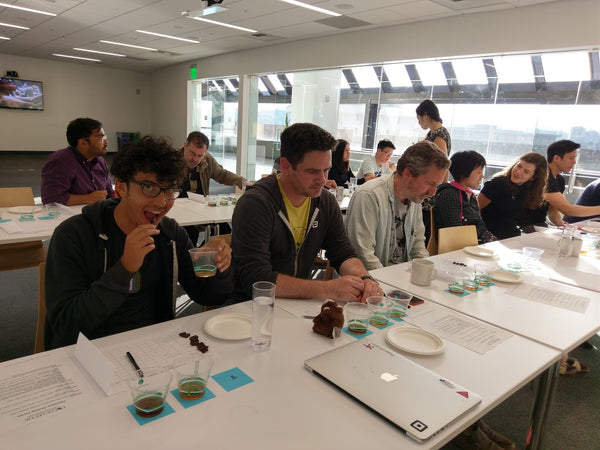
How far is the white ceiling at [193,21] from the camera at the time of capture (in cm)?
547

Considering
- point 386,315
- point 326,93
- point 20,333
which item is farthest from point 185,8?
point 386,315

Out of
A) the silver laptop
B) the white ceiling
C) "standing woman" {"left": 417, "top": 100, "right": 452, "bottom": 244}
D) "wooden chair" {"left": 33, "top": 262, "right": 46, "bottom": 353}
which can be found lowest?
"wooden chair" {"left": 33, "top": 262, "right": 46, "bottom": 353}

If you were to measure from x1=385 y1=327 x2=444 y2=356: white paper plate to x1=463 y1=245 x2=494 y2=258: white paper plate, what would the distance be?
4.58 ft

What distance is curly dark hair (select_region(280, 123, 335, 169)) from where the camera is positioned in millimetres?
1894

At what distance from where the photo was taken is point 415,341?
4.65 ft

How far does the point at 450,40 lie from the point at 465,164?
348 cm

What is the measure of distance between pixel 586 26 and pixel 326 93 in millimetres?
4558

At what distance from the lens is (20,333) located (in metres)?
2.86

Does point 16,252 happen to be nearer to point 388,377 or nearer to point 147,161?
point 147,161

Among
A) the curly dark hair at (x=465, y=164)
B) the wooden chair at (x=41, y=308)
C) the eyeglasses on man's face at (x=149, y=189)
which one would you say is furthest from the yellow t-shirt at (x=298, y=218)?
the curly dark hair at (x=465, y=164)

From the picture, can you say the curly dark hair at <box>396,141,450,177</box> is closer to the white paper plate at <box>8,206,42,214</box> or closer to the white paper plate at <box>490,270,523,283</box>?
the white paper plate at <box>490,270,523,283</box>

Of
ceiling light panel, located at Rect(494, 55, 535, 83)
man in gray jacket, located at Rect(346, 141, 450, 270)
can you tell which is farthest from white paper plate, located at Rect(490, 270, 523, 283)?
ceiling light panel, located at Rect(494, 55, 535, 83)

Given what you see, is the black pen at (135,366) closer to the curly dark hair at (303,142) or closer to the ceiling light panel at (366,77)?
the curly dark hair at (303,142)

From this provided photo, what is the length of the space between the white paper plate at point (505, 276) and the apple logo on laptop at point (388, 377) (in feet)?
4.26
